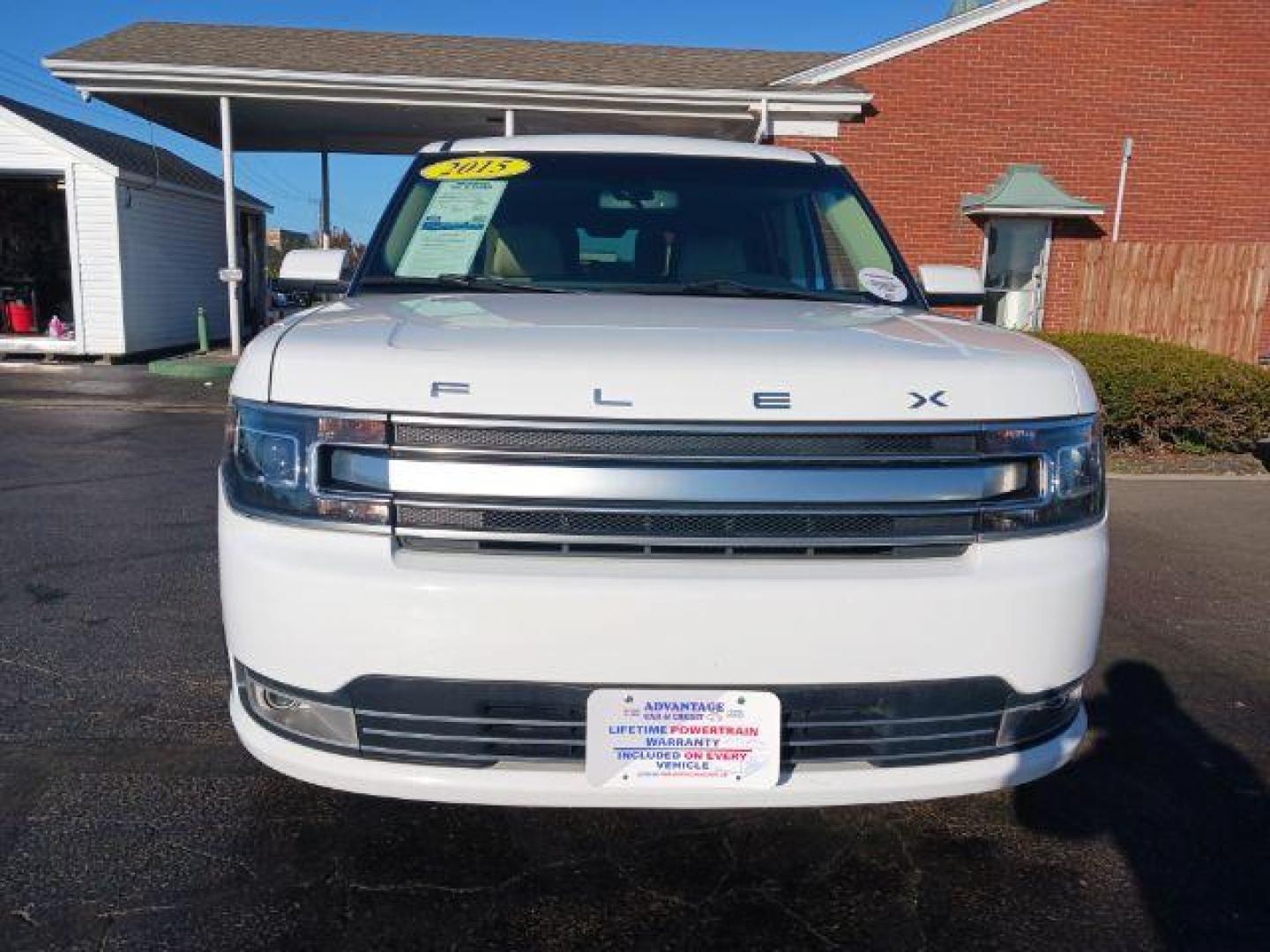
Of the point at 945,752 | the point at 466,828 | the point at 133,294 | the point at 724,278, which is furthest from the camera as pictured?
the point at 133,294

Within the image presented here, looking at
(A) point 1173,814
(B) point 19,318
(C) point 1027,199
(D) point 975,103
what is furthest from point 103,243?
→ (A) point 1173,814

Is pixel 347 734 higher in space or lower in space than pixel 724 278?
lower

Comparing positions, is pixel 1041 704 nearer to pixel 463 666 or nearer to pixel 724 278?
pixel 463 666

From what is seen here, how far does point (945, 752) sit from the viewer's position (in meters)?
2.06

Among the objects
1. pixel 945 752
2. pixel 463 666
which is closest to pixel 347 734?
pixel 463 666

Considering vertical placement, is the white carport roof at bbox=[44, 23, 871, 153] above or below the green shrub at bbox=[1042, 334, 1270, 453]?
above

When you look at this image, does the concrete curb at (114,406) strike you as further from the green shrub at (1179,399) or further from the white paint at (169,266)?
the green shrub at (1179,399)

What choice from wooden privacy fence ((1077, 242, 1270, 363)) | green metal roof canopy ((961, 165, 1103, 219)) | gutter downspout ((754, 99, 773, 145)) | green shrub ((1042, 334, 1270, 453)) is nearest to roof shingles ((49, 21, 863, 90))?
gutter downspout ((754, 99, 773, 145))

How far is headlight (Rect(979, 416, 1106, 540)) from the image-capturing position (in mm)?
2064

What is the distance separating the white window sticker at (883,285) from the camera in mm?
3152

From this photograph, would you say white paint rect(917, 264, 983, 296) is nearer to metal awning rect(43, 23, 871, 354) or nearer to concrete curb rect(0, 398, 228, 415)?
concrete curb rect(0, 398, 228, 415)

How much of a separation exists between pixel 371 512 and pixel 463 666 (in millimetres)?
362

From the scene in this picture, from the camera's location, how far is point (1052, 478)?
212 cm

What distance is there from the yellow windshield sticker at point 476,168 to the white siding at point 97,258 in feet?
43.6
